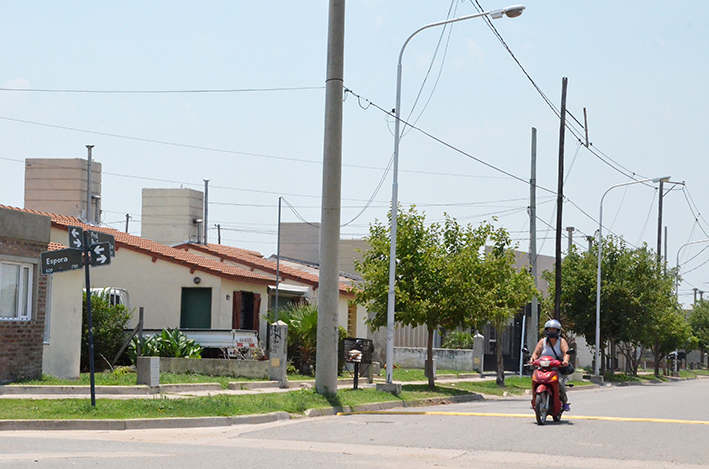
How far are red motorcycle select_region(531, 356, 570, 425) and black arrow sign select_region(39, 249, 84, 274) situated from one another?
24.9 feet

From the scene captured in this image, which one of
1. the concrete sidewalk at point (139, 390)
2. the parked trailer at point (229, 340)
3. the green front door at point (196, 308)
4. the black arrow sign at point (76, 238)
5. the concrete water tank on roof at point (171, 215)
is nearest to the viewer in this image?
the black arrow sign at point (76, 238)

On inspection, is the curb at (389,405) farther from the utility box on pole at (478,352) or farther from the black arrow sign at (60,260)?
the utility box on pole at (478,352)

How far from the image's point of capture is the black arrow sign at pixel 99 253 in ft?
48.2

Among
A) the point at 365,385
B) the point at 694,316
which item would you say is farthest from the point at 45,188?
the point at 694,316

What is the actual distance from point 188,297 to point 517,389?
1161 centimetres

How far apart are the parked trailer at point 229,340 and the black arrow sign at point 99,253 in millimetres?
10543

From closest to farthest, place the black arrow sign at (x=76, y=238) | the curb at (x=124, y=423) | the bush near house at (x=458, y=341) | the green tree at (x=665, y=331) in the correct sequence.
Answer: the curb at (x=124, y=423)
the black arrow sign at (x=76, y=238)
the bush near house at (x=458, y=341)
the green tree at (x=665, y=331)

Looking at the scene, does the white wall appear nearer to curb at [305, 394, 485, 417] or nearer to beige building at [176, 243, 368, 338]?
curb at [305, 394, 485, 417]

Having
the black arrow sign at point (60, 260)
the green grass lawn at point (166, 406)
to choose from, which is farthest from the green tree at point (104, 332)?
the black arrow sign at point (60, 260)

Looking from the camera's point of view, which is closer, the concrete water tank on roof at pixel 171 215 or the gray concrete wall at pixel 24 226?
the gray concrete wall at pixel 24 226

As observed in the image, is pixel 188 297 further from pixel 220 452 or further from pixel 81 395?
pixel 220 452

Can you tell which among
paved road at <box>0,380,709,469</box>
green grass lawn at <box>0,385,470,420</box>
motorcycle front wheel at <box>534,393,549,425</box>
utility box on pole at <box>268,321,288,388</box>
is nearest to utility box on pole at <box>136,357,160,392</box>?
green grass lawn at <box>0,385,470,420</box>

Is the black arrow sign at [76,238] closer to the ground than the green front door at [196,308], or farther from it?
farther from it

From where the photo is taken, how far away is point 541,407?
14461 millimetres
